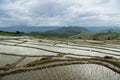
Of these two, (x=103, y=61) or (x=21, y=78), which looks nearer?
(x=21, y=78)

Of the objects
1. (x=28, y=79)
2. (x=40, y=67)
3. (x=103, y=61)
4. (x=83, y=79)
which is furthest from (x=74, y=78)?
(x=103, y=61)

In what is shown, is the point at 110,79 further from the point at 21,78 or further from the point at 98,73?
the point at 21,78

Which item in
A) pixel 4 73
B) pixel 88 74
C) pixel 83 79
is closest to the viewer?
pixel 83 79

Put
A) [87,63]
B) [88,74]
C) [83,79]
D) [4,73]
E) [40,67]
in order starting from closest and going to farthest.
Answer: [83,79] → [88,74] → [4,73] → [40,67] → [87,63]

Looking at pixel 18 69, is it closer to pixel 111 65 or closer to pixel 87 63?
pixel 87 63

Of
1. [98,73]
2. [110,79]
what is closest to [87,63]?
[98,73]

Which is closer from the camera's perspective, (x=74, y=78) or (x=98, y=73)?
(x=74, y=78)

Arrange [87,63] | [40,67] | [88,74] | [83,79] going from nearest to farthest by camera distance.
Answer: [83,79]
[88,74]
[40,67]
[87,63]

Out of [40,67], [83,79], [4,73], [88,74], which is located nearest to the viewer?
[83,79]
